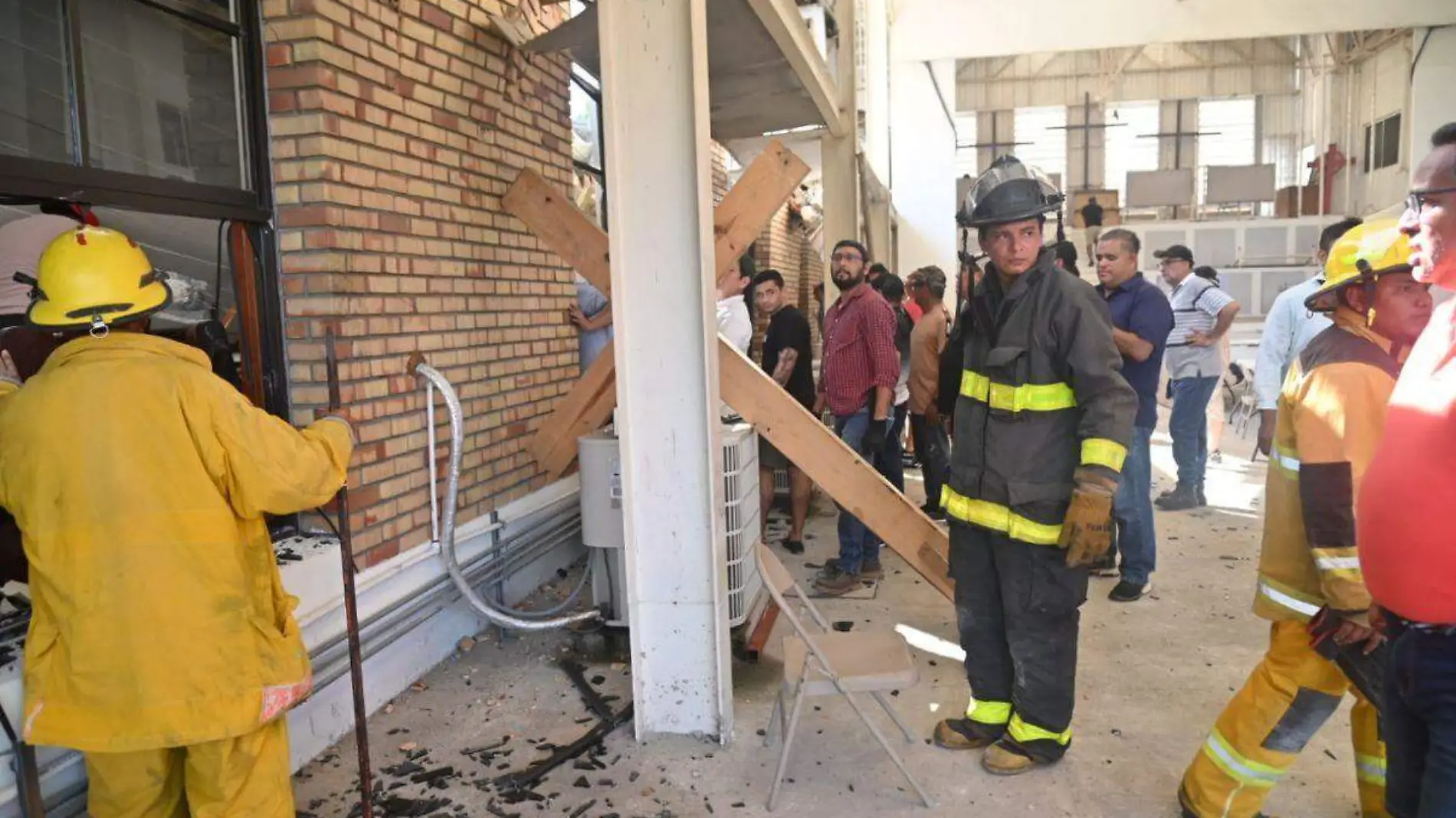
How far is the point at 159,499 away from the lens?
2100 mm

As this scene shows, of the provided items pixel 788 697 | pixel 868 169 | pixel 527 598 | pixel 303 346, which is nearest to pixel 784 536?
pixel 527 598

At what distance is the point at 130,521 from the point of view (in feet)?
6.82

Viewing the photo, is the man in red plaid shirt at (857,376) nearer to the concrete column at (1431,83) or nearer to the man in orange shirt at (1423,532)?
the man in orange shirt at (1423,532)

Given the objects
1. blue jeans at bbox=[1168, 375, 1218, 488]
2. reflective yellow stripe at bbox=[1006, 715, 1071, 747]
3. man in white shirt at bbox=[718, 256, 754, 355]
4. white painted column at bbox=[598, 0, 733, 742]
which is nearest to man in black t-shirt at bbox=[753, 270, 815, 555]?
man in white shirt at bbox=[718, 256, 754, 355]

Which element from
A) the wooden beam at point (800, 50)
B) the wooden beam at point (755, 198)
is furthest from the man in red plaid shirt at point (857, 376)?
the wooden beam at point (755, 198)

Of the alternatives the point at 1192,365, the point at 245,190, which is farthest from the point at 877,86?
the point at 245,190

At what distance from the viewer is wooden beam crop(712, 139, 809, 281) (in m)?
4.04

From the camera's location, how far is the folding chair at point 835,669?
2998 millimetres

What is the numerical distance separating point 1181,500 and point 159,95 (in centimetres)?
709

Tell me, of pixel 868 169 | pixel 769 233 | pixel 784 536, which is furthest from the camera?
pixel 769 233

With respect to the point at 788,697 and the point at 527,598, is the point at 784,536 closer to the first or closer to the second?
the point at 527,598

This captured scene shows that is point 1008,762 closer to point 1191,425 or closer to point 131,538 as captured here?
point 131,538

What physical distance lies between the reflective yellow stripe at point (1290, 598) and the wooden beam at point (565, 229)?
116 inches

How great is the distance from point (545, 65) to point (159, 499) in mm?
4060
